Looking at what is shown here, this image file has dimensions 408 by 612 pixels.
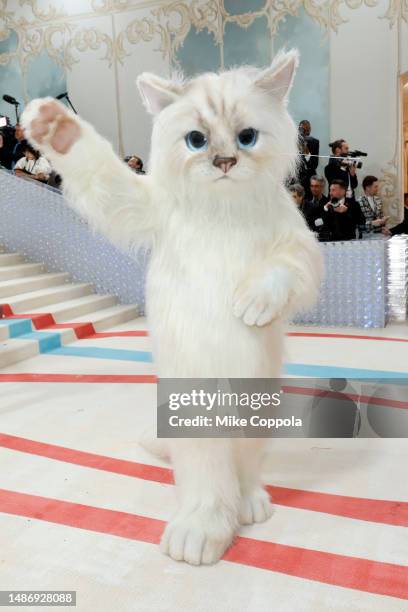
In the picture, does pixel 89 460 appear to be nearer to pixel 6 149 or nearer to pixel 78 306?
pixel 78 306

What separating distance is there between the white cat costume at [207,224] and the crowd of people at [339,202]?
71.7 inches

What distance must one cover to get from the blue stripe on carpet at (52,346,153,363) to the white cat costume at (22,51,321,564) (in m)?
1.76

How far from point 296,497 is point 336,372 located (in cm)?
123

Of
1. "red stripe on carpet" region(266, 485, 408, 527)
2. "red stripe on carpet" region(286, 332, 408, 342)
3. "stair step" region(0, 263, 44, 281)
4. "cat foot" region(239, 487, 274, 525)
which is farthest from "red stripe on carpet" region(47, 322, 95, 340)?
"cat foot" region(239, 487, 274, 525)

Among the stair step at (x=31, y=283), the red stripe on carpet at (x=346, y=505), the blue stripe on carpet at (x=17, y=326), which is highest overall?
the stair step at (x=31, y=283)

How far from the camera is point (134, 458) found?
1.87 metres

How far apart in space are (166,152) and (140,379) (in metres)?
1.69

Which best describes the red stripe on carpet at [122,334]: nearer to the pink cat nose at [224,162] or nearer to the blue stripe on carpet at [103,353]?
the blue stripe on carpet at [103,353]

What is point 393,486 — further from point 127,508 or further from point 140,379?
point 140,379

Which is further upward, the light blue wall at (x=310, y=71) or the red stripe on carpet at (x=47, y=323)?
the light blue wall at (x=310, y=71)

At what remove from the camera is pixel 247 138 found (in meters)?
1.19

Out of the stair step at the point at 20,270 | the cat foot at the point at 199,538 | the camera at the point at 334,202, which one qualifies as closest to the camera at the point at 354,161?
the camera at the point at 334,202

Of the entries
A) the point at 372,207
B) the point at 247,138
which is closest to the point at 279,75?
the point at 247,138

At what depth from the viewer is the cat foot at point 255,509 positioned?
1.43 meters
